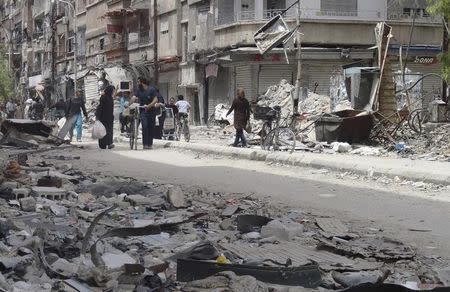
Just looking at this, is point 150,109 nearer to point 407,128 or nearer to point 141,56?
point 407,128

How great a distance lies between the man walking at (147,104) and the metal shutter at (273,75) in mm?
17076

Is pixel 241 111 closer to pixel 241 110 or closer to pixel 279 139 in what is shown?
pixel 241 110

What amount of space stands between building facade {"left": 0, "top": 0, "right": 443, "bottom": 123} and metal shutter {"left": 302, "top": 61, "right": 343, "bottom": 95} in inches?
1.9

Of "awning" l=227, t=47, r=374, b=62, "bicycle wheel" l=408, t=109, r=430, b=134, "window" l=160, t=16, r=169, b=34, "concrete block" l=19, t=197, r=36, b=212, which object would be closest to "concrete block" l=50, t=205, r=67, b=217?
"concrete block" l=19, t=197, r=36, b=212

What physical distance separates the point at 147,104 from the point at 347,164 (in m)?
6.46

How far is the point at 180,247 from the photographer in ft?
17.4

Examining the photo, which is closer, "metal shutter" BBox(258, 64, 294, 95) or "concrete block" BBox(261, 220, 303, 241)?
"concrete block" BBox(261, 220, 303, 241)

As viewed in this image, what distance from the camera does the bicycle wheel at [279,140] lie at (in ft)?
53.6

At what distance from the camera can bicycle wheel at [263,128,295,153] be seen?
1633cm

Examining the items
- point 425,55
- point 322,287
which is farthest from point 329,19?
point 322,287

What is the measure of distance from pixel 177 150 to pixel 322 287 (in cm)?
1374

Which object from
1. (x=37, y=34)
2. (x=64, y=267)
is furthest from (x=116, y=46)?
(x=64, y=267)

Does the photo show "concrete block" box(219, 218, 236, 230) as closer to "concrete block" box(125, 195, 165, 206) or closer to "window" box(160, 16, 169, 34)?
"concrete block" box(125, 195, 165, 206)

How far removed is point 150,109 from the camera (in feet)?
56.4
